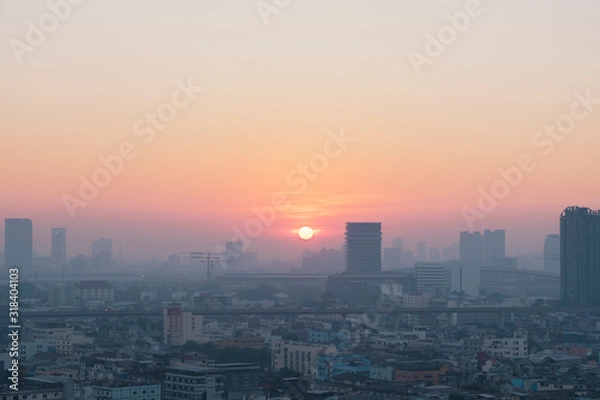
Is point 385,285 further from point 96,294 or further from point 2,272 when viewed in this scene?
point 2,272

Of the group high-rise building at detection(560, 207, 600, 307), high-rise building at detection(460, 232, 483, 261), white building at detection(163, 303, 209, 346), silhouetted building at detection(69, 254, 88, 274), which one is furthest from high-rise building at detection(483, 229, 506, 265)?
white building at detection(163, 303, 209, 346)

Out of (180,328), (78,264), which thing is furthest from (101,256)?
(180,328)

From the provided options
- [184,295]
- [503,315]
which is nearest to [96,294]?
[184,295]

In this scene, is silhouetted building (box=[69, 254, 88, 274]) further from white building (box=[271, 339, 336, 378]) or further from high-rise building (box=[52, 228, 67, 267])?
white building (box=[271, 339, 336, 378])

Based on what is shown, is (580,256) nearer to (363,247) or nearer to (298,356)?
(363,247)

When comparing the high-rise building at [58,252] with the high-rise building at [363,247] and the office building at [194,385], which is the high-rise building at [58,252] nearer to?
the high-rise building at [363,247]

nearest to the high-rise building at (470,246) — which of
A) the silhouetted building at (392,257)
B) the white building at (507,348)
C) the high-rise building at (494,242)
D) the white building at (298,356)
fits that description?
the high-rise building at (494,242)

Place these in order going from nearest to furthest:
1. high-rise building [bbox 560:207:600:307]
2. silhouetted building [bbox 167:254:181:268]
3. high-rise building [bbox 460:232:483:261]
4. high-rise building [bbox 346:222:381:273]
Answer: high-rise building [bbox 560:207:600:307] < high-rise building [bbox 346:222:381:273] < high-rise building [bbox 460:232:483:261] < silhouetted building [bbox 167:254:181:268]
